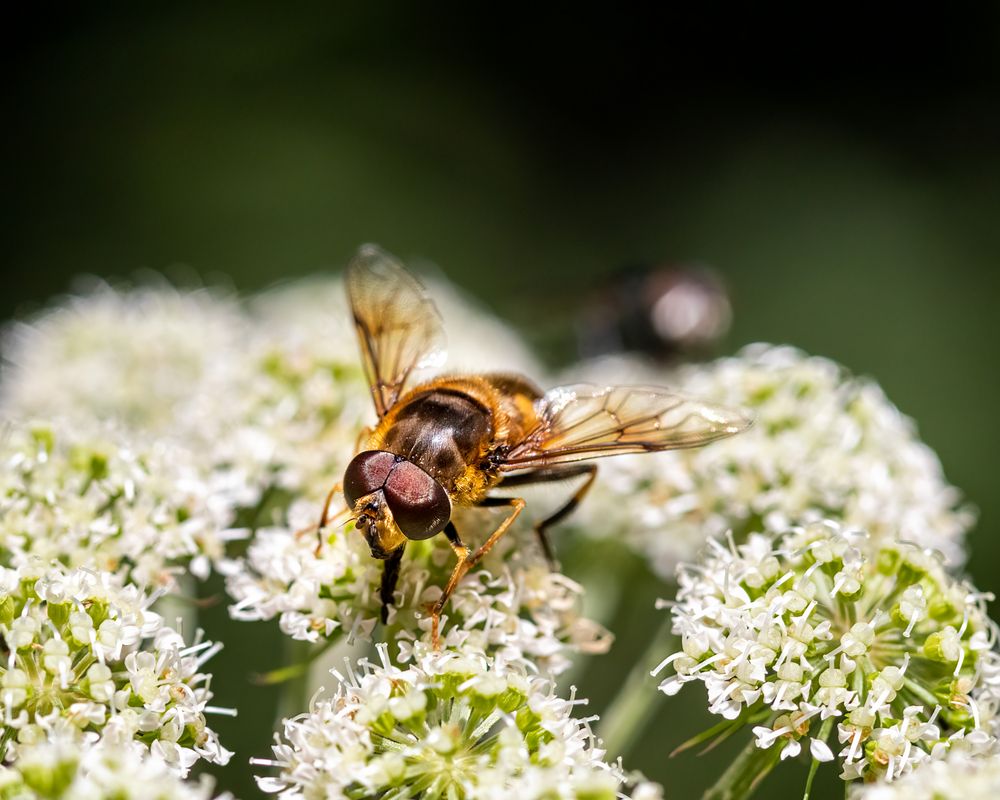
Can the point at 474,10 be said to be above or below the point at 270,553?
above

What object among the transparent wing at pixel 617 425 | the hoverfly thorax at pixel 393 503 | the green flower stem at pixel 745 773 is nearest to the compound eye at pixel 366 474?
the hoverfly thorax at pixel 393 503

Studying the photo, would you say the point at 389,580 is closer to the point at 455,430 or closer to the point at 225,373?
the point at 455,430

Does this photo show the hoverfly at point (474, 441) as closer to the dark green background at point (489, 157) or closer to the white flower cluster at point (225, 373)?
the white flower cluster at point (225, 373)

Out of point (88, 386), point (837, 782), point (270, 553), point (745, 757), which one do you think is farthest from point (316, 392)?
point (837, 782)

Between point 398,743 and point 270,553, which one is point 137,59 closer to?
point 270,553

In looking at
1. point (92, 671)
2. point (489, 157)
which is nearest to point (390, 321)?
point (92, 671)

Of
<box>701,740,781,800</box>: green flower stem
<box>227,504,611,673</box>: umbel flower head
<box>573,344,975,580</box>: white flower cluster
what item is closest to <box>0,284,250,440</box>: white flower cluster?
<box>227,504,611,673</box>: umbel flower head
